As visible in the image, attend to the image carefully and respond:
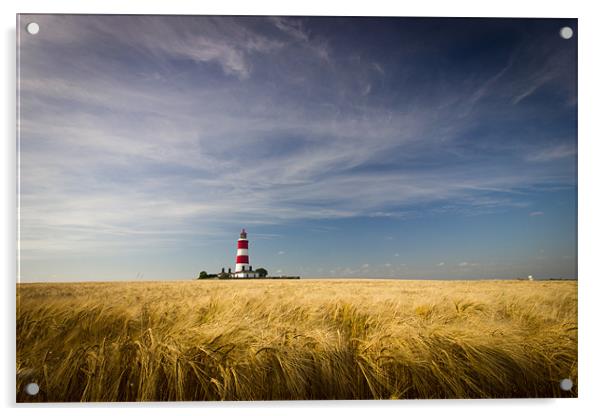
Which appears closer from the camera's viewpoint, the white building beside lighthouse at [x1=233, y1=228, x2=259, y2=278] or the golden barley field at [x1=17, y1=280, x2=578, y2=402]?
the golden barley field at [x1=17, y1=280, x2=578, y2=402]

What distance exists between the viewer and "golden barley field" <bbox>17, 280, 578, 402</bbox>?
7.36ft

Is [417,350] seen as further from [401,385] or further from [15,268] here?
[15,268]

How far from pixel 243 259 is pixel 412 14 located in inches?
73.8

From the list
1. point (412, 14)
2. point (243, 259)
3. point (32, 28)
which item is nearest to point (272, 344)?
point (243, 259)

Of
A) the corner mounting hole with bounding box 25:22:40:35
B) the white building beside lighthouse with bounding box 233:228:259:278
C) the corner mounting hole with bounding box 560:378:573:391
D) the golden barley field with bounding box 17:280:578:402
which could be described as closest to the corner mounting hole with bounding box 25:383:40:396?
the golden barley field with bounding box 17:280:578:402

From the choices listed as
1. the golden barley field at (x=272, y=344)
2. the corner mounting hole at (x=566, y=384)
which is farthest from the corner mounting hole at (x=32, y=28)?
the corner mounting hole at (x=566, y=384)

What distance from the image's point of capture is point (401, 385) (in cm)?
231

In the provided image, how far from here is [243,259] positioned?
245 centimetres

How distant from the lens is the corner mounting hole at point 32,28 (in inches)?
94.8

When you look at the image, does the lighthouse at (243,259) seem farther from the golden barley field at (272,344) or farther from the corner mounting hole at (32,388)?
the corner mounting hole at (32,388)

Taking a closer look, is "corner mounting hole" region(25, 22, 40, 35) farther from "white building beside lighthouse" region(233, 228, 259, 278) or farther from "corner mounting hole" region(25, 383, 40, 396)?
"corner mounting hole" region(25, 383, 40, 396)

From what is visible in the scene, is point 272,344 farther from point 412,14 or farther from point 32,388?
point 412,14

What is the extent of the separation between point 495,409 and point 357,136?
1.84 metres

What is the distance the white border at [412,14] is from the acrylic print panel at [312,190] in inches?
3.0
